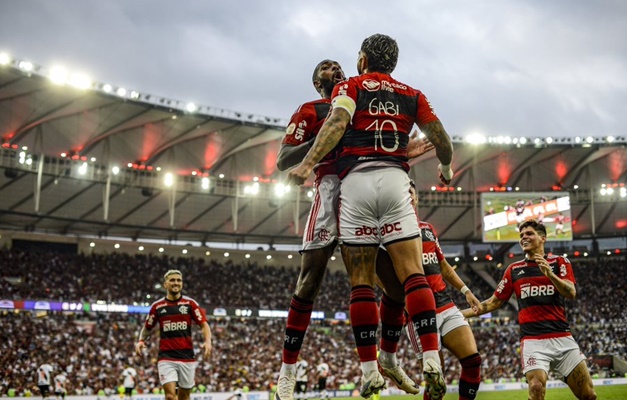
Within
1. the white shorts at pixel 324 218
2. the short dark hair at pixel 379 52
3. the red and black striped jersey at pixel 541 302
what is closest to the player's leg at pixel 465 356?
the red and black striped jersey at pixel 541 302

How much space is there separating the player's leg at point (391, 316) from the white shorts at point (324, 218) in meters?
0.56

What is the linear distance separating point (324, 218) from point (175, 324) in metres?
6.37

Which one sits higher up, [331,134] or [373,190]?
[331,134]

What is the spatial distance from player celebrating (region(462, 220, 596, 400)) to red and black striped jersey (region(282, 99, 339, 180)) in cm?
327

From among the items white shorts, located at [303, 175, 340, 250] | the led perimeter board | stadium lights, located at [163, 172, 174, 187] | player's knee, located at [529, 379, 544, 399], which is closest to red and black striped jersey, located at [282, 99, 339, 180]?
white shorts, located at [303, 175, 340, 250]

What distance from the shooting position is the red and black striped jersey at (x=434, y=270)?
26.0 feet

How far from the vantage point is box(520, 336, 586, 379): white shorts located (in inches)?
329

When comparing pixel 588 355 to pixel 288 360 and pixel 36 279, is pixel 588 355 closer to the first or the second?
pixel 36 279

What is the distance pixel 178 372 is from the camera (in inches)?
452

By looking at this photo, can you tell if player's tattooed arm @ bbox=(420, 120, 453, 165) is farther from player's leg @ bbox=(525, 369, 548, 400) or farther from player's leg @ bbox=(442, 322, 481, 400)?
player's leg @ bbox=(525, 369, 548, 400)

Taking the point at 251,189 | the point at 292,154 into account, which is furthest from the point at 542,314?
the point at 251,189

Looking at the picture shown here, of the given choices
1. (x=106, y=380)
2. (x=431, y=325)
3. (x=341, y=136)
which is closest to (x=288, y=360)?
(x=431, y=325)

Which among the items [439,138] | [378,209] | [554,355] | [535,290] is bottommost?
[554,355]

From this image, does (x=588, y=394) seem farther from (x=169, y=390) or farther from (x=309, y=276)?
(x=169, y=390)
